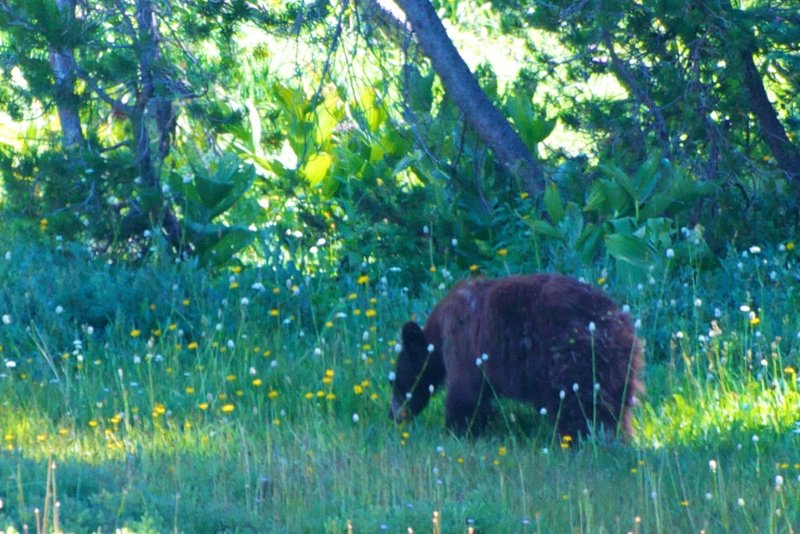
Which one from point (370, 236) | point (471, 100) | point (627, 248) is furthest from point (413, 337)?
point (471, 100)

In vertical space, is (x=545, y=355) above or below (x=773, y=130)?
below

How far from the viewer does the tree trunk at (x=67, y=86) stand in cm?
837

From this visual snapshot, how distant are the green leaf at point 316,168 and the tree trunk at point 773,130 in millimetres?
3815

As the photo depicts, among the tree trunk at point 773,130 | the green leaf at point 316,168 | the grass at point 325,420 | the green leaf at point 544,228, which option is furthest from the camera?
the green leaf at point 316,168

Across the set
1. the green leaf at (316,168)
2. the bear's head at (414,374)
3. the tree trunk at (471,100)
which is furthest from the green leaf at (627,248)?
the green leaf at (316,168)

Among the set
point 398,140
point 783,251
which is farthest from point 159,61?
point 783,251

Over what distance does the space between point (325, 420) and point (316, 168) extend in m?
4.44

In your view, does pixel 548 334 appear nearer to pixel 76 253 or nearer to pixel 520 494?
pixel 520 494

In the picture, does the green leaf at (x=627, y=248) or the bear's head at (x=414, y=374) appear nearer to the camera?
the bear's head at (x=414, y=374)

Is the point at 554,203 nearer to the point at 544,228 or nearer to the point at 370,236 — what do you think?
the point at 544,228

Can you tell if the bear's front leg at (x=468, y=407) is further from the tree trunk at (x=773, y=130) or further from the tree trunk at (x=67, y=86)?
the tree trunk at (x=773, y=130)

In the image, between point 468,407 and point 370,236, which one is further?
point 370,236

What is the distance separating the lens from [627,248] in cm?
855

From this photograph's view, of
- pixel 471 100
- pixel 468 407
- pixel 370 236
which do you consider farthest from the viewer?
pixel 370 236
